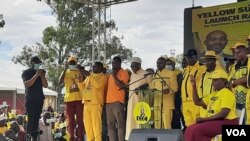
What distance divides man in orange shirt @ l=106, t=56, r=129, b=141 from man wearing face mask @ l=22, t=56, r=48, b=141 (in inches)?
44.6

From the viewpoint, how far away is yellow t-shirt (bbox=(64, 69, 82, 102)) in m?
8.08

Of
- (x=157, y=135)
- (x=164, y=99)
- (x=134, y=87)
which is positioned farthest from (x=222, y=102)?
(x=134, y=87)

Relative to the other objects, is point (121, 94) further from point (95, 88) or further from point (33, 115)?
point (33, 115)

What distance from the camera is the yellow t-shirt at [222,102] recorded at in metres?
5.22

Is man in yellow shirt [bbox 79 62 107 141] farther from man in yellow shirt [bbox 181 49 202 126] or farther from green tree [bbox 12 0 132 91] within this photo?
green tree [bbox 12 0 132 91]

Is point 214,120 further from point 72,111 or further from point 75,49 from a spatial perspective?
point 75,49

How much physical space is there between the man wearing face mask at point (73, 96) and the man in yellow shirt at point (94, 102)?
312 millimetres

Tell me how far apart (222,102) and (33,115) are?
343 centimetres

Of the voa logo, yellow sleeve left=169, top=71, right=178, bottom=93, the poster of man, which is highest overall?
the poster of man

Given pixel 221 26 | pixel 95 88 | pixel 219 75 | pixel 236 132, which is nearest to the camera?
pixel 236 132

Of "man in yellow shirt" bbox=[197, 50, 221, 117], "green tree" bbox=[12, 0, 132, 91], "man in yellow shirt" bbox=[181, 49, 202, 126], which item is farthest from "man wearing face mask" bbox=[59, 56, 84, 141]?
"green tree" bbox=[12, 0, 132, 91]

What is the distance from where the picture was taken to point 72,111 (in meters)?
8.12

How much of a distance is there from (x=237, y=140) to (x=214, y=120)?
5.18ft

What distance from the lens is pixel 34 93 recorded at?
748cm
